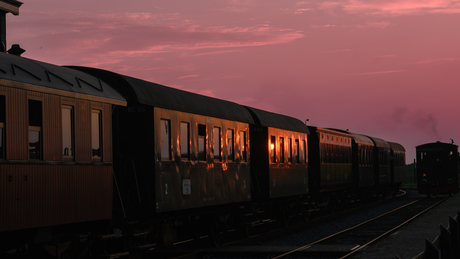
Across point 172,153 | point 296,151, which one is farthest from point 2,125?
point 296,151

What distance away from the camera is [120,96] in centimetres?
1121

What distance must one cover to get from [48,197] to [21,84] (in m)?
1.75

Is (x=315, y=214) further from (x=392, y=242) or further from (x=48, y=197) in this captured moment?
(x=48, y=197)

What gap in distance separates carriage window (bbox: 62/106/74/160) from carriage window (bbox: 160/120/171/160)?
2.87m

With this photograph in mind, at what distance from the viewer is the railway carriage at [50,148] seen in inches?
330

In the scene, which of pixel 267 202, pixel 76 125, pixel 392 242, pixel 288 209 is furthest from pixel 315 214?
pixel 76 125

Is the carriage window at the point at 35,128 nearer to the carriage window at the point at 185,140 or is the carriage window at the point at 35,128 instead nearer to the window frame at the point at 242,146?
the carriage window at the point at 185,140

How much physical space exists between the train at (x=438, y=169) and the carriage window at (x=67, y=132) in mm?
35215

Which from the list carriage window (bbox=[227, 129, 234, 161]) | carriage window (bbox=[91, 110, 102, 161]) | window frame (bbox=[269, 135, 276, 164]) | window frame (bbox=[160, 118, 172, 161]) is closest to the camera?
carriage window (bbox=[91, 110, 102, 161])

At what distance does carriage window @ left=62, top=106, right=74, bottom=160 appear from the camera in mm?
9559

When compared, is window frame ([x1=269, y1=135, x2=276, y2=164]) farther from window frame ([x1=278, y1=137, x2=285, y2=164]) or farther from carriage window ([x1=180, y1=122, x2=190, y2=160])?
carriage window ([x1=180, y1=122, x2=190, y2=160])

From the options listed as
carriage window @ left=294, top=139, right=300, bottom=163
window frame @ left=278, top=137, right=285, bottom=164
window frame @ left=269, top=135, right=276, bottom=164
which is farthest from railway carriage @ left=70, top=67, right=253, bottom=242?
carriage window @ left=294, top=139, right=300, bottom=163

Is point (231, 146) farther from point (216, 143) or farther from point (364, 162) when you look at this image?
point (364, 162)

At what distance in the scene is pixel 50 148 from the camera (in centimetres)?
916
